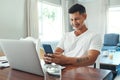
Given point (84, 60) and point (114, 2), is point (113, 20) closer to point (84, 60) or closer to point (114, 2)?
point (114, 2)

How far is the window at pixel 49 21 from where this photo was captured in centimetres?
523

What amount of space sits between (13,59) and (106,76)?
599 millimetres

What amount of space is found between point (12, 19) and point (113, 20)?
3.70 m

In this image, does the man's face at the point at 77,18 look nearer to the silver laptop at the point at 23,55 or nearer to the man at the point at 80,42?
the man at the point at 80,42

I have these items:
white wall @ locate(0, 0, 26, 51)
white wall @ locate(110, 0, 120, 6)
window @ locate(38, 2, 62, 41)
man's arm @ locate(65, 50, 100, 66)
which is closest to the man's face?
man's arm @ locate(65, 50, 100, 66)

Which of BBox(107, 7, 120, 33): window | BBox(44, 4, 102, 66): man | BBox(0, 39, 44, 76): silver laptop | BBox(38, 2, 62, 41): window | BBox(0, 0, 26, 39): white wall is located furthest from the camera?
BBox(107, 7, 120, 33): window

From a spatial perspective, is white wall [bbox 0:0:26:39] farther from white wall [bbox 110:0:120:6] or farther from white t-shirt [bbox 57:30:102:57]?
white wall [bbox 110:0:120:6]

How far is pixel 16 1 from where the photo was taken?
4141 millimetres

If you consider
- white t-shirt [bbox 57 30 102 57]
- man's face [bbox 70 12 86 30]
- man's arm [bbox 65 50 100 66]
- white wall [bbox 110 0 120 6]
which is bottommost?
man's arm [bbox 65 50 100 66]

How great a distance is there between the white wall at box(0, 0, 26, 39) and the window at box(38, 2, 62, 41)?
940 millimetres

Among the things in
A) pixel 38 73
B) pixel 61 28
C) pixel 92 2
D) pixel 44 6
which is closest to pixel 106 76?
pixel 38 73

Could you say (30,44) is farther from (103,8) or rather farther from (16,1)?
(103,8)

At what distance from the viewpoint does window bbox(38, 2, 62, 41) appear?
5234 mm

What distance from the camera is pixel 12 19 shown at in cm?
404
